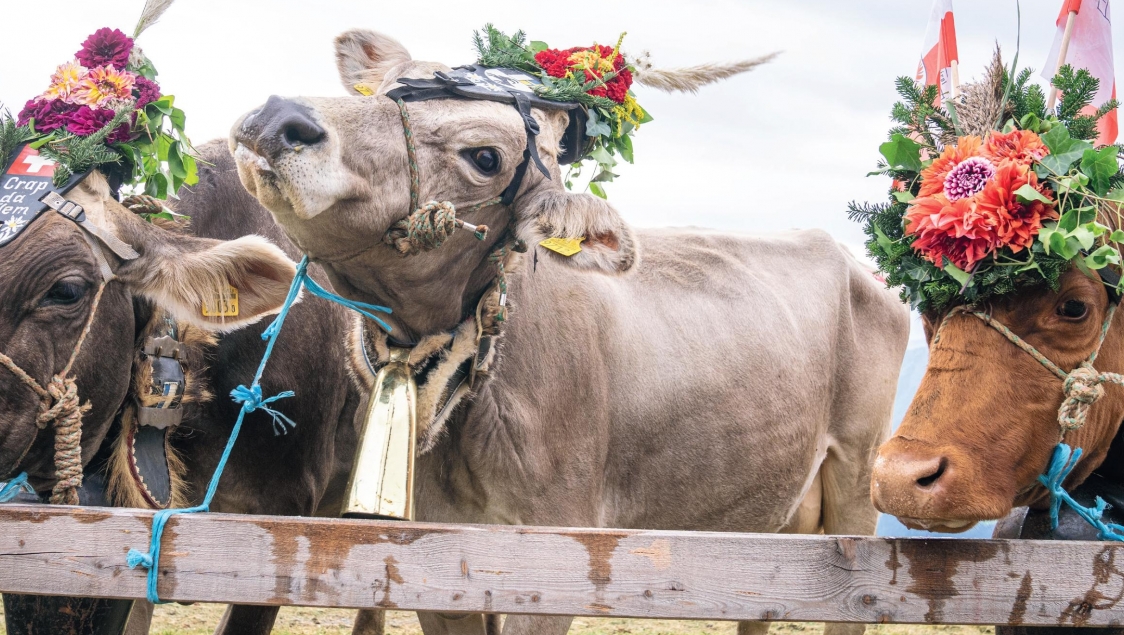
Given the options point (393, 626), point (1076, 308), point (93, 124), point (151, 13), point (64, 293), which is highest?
point (151, 13)

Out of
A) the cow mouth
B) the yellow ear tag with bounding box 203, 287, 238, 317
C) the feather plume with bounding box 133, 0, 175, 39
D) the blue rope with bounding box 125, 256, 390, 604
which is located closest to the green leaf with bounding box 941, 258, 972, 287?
the cow mouth

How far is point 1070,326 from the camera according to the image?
2.50m

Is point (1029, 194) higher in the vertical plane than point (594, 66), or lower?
lower

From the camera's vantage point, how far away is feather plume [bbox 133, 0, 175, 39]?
12.2ft

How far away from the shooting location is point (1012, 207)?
2.46 metres

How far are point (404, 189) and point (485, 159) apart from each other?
291 millimetres

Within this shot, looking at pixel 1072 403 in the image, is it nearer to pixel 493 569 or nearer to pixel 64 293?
pixel 493 569

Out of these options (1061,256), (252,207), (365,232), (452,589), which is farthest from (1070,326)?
(252,207)

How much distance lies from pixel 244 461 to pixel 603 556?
1.93 meters

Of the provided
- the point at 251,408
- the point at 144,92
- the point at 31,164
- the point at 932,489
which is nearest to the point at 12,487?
the point at 251,408

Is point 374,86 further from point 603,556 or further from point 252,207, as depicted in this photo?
point 603,556

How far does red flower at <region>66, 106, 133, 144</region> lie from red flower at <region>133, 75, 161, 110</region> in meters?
0.12

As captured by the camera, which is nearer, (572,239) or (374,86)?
(572,239)

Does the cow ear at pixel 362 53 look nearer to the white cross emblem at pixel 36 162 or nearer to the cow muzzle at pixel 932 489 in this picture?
the white cross emblem at pixel 36 162
